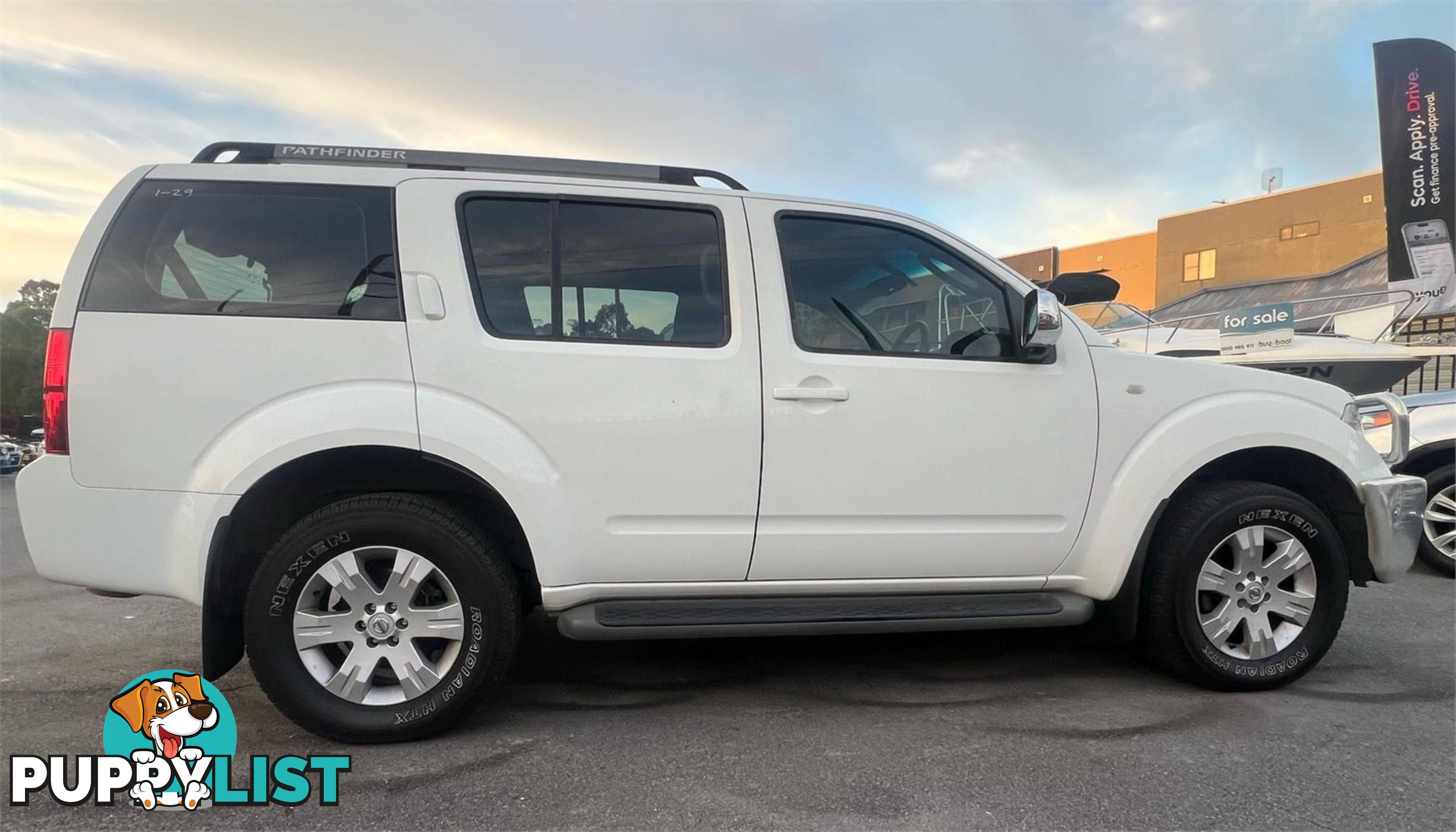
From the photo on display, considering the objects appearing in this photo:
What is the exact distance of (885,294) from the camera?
3.16 metres

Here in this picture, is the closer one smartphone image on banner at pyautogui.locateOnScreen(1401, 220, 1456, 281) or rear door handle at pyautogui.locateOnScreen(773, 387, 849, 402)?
rear door handle at pyautogui.locateOnScreen(773, 387, 849, 402)

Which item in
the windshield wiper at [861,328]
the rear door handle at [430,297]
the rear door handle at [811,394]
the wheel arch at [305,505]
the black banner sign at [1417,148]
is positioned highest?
the black banner sign at [1417,148]

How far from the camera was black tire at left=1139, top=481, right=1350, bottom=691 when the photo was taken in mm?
3150

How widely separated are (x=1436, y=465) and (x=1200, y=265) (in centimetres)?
2845

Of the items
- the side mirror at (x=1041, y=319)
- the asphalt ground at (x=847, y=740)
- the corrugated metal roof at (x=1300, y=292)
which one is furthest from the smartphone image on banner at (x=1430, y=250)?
the side mirror at (x=1041, y=319)

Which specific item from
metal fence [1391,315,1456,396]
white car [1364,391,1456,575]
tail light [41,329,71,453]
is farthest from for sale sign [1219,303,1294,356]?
tail light [41,329,71,453]

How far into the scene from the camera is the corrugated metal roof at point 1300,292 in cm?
1802

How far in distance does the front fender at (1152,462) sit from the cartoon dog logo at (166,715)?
307 cm

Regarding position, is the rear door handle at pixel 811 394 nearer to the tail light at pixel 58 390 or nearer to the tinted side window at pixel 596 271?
the tinted side window at pixel 596 271

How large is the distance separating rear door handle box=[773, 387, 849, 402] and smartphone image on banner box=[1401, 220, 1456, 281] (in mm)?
11858

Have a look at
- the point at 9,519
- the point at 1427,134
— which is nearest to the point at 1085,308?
the point at 1427,134

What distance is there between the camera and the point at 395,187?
290 cm

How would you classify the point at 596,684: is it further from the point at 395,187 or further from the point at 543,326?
the point at 395,187

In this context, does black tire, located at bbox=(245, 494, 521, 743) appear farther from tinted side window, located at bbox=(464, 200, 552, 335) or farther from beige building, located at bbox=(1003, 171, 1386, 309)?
beige building, located at bbox=(1003, 171, 1386, 309)
